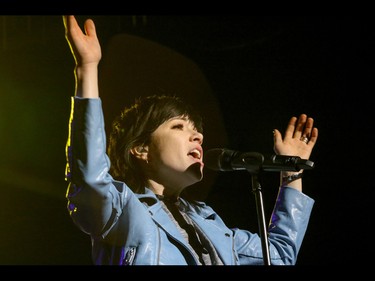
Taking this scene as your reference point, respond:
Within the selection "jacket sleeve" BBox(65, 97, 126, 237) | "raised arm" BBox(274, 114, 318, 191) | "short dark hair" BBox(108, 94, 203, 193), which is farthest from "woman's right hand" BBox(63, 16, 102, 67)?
"raised arm" BBox(274, 114, 318, 191)

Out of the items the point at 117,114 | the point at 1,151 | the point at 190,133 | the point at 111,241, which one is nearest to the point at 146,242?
the point at 111,241

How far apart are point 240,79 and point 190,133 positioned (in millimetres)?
591

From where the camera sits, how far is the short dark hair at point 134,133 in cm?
230

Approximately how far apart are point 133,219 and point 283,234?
700 mm

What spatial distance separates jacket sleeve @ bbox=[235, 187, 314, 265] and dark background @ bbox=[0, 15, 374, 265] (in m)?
0.29

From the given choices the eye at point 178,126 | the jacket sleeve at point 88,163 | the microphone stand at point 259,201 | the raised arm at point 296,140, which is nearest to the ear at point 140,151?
the eye at point 178,126

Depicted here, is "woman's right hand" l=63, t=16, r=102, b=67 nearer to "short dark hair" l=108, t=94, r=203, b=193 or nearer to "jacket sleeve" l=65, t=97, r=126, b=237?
"jacket sleeve" l=65, t=97, r=126, b=237

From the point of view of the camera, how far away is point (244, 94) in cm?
279

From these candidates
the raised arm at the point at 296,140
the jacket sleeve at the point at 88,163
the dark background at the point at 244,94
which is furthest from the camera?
the dark background at the point at 244,94

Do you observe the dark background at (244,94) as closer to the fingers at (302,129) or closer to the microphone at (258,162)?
the fingers at (302,129)

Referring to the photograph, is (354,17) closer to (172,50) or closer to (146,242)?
(172,50)

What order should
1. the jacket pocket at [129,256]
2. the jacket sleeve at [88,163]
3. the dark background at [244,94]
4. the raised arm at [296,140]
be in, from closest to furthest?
the jacket sleeve at [88,163]
the jacket pocket at [129,256]
the raised arm at [296,140]
the dark background at [244,94]

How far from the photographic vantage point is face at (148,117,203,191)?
2283mm

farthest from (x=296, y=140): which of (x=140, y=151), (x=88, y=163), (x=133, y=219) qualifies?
(x=88, y=163)
